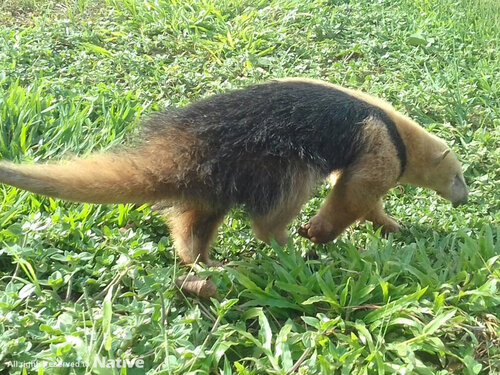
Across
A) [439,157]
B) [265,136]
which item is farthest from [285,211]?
[439,157]

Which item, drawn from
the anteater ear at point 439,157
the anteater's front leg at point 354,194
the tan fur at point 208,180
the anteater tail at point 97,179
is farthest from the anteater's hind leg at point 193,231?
the anteater ear at point 439,157

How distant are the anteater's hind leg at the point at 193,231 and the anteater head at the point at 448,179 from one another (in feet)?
5.27

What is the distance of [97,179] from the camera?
2.99 meters

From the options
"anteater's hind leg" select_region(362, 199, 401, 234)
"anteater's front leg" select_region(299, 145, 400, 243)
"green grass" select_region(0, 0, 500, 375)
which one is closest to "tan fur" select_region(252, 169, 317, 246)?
"green grass" select_region(0, 0, 500, 375)

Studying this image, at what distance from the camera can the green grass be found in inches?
112

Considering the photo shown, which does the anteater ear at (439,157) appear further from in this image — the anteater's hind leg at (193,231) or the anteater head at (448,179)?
the anteater's hind leg at (193,231)

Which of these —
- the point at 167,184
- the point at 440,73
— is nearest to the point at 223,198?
the point at 167,184

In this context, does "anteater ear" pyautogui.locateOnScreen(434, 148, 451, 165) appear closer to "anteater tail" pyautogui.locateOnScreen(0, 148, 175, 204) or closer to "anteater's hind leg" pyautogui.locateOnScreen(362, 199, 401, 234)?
"anteater's hind leg" pyautogui.locateOnScreen(362, 199, 401, 234)

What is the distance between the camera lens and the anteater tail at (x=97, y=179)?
9.32ft

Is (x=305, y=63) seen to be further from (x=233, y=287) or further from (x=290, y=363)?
(x=290, y=363)

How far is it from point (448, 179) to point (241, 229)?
1.54 m

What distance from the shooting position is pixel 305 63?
227 inches

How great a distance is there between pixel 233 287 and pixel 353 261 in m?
0.75

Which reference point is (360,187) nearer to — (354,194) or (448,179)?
(354,194)
